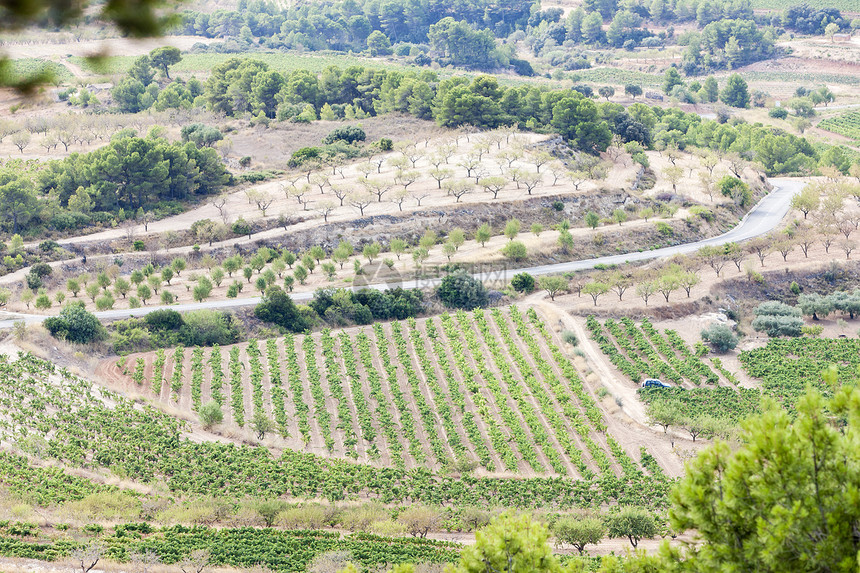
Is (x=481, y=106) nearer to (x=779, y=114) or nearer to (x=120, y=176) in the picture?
(x=120, y=176)

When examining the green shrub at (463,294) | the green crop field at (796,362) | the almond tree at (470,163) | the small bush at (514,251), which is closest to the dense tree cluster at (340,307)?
the green shrub at (463,294)

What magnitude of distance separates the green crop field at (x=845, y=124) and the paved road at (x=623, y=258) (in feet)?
129

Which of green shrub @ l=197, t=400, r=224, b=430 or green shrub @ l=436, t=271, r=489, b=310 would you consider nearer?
green shrub @ l=197, t=400, r=224, b=430

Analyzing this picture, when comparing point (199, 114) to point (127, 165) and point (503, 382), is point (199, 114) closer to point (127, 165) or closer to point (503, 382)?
point (127, 165)

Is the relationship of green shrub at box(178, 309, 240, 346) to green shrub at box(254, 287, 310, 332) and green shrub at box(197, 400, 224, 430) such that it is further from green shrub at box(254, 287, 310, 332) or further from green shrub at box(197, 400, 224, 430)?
green shrub at box(197, 400, 224, 430)

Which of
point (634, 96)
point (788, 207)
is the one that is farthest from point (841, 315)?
point (634, 96)

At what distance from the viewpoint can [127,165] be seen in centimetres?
7750

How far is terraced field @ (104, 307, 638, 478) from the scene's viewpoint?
145 ft

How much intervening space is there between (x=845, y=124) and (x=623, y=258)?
79001mm

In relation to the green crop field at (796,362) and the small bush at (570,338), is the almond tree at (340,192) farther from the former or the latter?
the green crop field at (796,362)

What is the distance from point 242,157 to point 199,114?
50.8ft

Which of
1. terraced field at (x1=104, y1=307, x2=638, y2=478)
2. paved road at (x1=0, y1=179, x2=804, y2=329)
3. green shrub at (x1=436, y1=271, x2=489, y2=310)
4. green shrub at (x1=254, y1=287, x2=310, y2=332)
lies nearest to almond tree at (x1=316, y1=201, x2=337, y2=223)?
paved road at (x1=0, y1=179, x2=804, y2=329)

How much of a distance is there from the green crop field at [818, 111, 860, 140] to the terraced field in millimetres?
90447

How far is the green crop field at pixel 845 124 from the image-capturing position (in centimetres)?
12800
